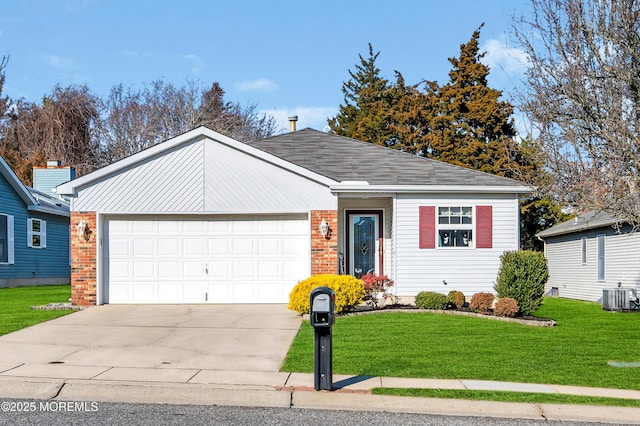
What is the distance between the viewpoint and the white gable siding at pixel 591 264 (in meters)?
20.8

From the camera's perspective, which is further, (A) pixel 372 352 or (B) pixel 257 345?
(B) pixel 257 345

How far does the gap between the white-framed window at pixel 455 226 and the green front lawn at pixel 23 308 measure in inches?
369

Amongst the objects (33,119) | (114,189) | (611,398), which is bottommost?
(611,398)

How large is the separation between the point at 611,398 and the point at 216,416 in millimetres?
4405

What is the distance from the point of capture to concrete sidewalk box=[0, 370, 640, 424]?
7.01 metres

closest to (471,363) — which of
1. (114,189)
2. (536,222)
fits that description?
(114,189)

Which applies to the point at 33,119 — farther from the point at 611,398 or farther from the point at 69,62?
the point at 611,398

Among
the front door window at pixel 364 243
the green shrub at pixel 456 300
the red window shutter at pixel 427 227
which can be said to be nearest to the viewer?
the green shrub at pixel 456 300

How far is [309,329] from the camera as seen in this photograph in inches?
477

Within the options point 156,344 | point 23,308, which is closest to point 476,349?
point 156,344

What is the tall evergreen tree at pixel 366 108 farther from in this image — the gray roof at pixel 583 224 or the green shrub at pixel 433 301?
the green shrub at pixel 433 301

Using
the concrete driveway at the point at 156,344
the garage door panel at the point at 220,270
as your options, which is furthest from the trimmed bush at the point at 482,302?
the garage door panel at the point at 220,270

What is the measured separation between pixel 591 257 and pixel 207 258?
599 inches

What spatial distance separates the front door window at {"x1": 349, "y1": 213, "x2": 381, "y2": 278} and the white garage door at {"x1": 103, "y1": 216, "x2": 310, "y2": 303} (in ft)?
9.00
